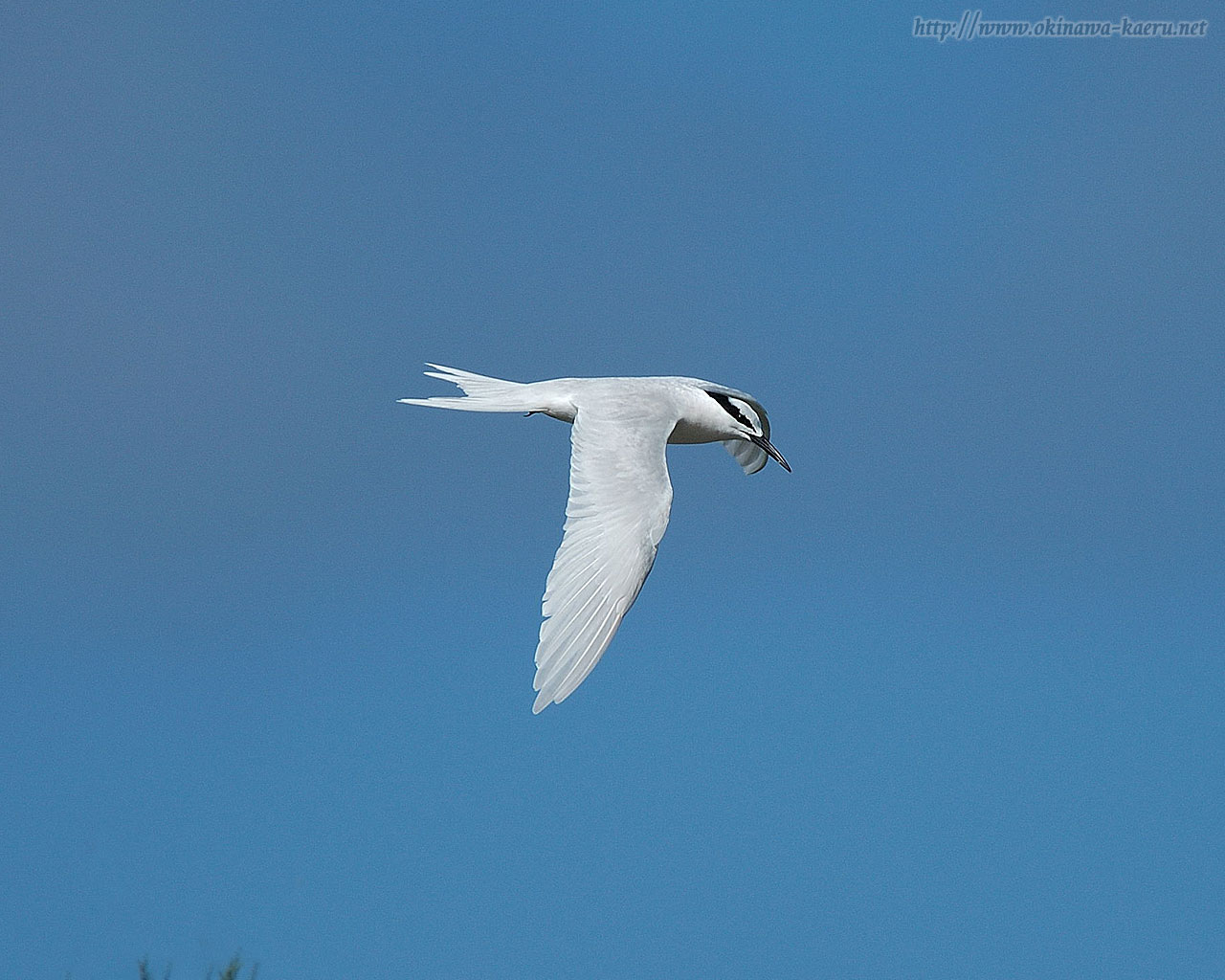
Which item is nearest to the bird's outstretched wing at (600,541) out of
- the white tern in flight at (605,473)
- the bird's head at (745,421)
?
the white tern in flight at (605,473)

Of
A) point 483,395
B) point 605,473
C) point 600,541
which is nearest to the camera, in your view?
point 600,541

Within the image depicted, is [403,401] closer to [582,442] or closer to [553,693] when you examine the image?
[582,442]

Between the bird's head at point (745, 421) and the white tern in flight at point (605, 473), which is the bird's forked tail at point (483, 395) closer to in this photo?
the white tern in flight at point (605, 473)

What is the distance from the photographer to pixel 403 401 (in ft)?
24.0

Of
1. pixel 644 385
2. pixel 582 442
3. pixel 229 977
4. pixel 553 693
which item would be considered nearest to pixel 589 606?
pixel 553 693

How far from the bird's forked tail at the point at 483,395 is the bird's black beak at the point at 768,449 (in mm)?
1531

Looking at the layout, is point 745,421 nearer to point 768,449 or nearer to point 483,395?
point 768,449

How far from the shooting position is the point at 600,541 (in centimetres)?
568

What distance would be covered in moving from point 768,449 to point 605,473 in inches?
93.8

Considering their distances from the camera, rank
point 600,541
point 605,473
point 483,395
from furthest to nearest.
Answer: point 483,395
point 605,473
point 600,541

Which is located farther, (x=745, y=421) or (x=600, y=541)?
(x=745, y=421)

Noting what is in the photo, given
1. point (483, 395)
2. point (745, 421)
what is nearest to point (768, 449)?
point (745, 421)

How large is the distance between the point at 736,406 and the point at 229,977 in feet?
25.8

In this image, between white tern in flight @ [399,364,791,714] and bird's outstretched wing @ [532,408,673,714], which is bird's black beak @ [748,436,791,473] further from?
bird's outstretched wing @ [532,408,673,714]
